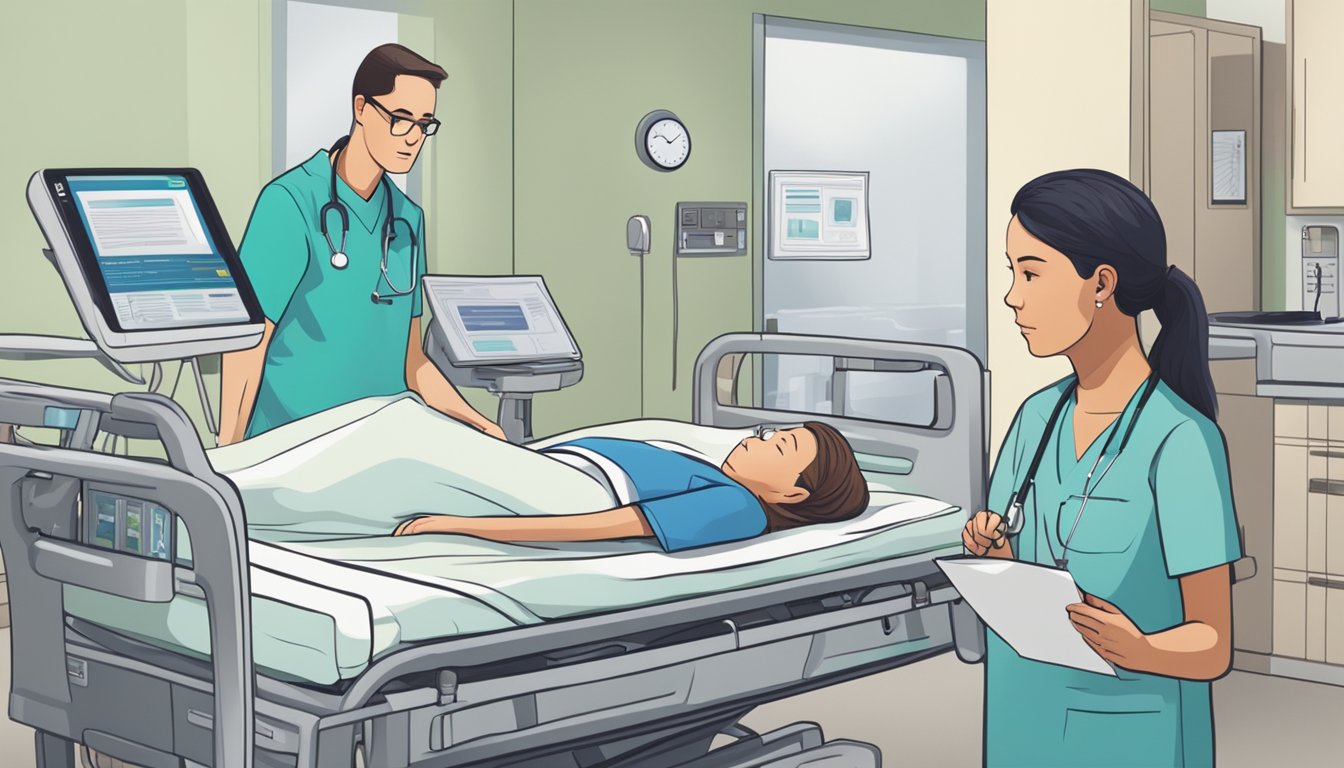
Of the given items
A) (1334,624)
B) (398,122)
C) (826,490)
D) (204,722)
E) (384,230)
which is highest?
(398,122)

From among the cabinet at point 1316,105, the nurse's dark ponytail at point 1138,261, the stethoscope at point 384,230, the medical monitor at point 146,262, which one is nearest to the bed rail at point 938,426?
the stethoscope at point 384,230

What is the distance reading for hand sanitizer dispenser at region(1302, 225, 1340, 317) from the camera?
511 cm

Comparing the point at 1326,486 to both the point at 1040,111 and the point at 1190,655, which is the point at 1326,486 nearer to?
the point at 1040,111

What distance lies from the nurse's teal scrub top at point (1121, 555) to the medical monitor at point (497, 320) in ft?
8.09

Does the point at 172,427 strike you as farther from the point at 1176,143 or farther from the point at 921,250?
the point at 921,250

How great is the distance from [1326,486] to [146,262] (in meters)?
2.90

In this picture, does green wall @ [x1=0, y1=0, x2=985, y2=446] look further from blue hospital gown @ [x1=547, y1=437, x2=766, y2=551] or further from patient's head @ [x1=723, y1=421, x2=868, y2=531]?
patient's head @ [x1=723, y1=421, x2=868, y2=531]

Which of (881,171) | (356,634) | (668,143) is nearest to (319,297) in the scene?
(356,634)

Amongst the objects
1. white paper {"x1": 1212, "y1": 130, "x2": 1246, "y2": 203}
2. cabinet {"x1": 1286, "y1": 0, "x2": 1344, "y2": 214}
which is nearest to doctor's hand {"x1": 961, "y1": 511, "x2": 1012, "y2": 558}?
cabinet {"x1": 1286, "y1": 0, "x2": 1344, "y2": 214}

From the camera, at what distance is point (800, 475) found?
2.62 meters

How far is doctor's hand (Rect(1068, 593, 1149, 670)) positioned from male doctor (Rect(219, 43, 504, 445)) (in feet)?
5.67

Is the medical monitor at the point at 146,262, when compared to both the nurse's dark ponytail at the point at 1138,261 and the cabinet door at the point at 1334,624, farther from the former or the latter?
the cabinet door at the point at 1334,624

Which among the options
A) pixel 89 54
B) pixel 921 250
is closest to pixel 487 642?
pixel 89 54

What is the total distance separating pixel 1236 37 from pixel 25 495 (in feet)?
15.8
